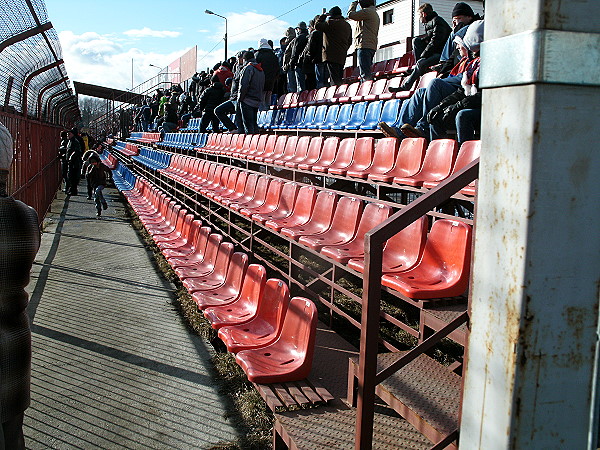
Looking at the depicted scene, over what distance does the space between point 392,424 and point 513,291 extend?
1.41 m

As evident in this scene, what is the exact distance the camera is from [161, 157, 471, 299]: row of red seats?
3.08m

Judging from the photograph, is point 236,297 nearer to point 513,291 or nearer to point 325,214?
point 325,214

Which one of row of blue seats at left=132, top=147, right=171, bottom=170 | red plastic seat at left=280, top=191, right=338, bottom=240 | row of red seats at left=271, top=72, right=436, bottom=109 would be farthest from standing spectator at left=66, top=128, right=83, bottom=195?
red plastic seat at left=280, top=191, right=338, bottom=240

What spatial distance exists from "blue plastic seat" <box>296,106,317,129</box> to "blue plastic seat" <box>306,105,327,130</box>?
0.09 metres

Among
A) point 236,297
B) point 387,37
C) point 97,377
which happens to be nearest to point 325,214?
point 236,297

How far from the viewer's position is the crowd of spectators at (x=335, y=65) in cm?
541

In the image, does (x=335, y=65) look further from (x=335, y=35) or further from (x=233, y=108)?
(x=233, y=108)

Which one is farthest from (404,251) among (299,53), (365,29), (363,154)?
(299,53)

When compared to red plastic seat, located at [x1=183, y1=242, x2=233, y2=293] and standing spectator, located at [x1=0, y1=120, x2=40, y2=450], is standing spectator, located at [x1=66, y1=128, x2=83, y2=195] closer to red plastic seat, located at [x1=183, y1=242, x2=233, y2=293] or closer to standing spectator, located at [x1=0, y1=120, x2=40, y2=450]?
red plastic seat, located at [x1=183, y1=242, x2=233, y2=293]

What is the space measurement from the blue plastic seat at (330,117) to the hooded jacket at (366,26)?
4.16 ft

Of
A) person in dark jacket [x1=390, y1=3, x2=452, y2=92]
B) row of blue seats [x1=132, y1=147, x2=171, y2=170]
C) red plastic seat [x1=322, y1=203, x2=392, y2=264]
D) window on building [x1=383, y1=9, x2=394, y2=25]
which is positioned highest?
window on building [x1=383, y1=9, x2=394, y2=25]

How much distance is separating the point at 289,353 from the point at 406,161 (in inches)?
82.8

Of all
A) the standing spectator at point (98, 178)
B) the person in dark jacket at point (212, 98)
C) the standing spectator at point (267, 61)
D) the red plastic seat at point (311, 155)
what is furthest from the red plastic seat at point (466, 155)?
the standing spectator at point (98, 178)

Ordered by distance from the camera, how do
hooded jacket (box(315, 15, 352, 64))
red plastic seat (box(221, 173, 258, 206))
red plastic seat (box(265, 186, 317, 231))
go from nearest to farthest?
red plastic seat (box(265, 186, 317, 231)) < red plastic seat (box(221, 173, 258, 206)) < hooded jacket (box(315, 15, 352, 64))
